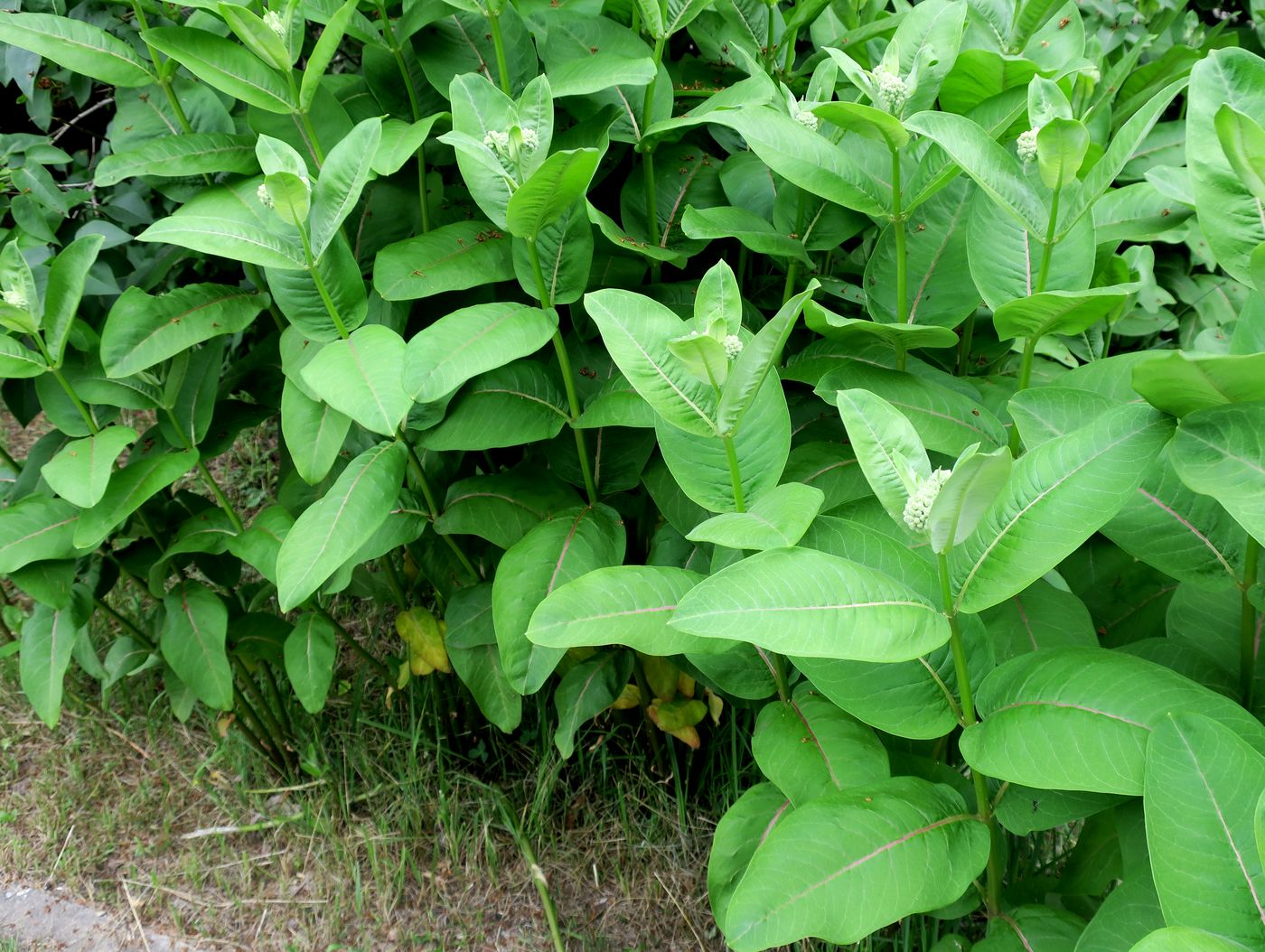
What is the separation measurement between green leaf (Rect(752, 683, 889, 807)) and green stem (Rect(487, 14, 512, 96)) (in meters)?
1.18

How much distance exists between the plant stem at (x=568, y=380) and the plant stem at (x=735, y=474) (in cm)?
48

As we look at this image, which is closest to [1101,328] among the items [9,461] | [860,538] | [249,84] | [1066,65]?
[1066,65]

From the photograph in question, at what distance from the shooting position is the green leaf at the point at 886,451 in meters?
1.08

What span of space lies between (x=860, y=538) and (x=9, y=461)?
2.13 meters

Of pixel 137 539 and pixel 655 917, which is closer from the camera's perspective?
pixel 655 917

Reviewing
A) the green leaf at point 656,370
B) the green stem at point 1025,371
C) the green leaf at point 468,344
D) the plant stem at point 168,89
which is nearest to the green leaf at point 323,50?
the plant stem at point 168,89

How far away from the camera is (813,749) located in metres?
1.50

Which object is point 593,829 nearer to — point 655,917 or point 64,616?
point 655,917

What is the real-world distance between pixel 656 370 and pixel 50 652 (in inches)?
68.7

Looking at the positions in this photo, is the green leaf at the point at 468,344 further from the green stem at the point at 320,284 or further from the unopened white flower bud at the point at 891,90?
the unopened white flower bud at the point at 891,90

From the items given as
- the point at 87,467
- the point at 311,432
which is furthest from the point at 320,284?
the point at 87,467

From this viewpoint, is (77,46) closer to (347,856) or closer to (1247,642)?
(347,856)

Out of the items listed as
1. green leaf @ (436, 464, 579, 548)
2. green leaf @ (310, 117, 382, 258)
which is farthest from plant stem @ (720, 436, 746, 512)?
green leaf @ (310, 117, 382, 258)

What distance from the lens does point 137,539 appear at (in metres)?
2.37
